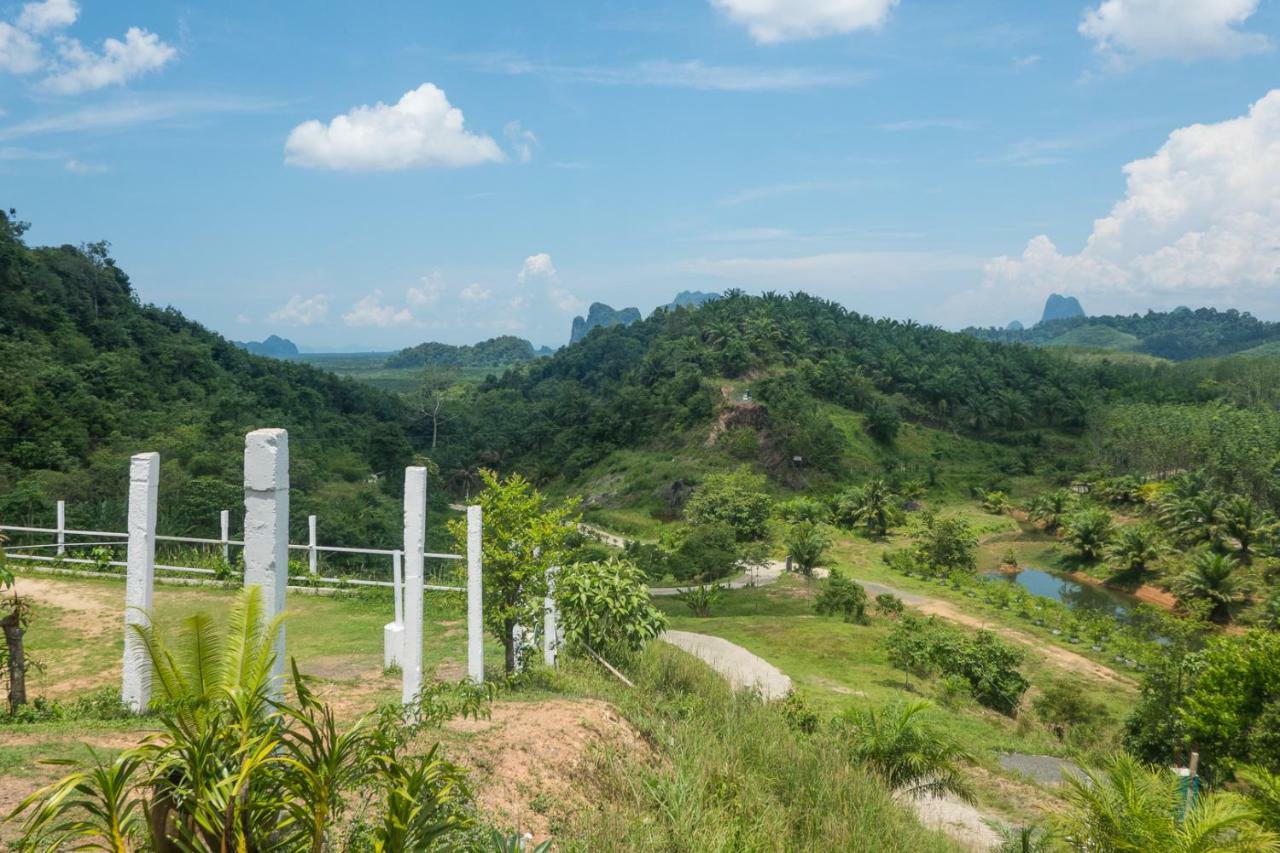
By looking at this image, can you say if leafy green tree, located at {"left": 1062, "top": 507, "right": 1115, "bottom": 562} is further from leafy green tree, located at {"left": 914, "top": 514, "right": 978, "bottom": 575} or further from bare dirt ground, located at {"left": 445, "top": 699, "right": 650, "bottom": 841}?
bare dirt ground, located at {"left": 445, "top": 699, "right": 650, "bottom": 841}

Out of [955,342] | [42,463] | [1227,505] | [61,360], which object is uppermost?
[955,342]

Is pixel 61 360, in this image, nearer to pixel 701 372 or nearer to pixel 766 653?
pixel 766 653

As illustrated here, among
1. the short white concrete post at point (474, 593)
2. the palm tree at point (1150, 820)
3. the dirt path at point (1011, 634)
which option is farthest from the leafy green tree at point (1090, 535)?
the short white concrete post at point (474, 593)

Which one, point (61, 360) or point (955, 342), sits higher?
point (955, 342)

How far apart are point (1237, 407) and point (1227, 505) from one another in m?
32.6

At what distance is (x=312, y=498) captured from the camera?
2966 cm

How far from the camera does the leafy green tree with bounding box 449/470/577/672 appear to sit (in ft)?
27.0

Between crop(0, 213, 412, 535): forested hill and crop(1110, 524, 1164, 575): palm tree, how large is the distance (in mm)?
32655

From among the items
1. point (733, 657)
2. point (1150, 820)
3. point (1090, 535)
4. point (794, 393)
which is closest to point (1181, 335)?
point (794, 393)

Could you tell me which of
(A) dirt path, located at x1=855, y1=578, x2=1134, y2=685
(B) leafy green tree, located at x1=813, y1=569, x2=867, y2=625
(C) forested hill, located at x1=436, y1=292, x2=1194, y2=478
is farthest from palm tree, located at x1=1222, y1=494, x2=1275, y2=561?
(C) forested hill, located at x1=436, y1=292, x2=1194, y2=478

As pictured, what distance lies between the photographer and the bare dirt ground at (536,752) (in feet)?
17.4

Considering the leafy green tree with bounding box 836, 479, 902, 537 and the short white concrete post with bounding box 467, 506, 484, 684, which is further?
the leafy green tree with bounding box 836, 479, 902, 537

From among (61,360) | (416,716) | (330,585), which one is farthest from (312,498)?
(416,716)

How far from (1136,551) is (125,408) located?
43.8 metres
